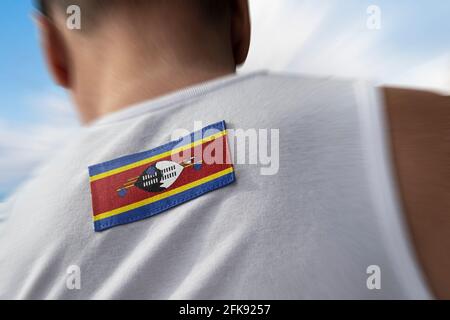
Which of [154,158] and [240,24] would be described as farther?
[240,24]

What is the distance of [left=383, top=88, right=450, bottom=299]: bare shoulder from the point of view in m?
0.55

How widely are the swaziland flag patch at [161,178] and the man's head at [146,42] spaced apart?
11 centimetres

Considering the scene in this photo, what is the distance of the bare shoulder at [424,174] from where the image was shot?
55 centimetres

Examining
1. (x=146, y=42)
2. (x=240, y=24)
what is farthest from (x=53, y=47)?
(x=240, y=24)

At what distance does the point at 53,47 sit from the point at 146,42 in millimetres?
242

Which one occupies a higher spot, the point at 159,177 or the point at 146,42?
the point at 146,42

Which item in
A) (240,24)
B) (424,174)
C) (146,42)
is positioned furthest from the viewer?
(240,24)

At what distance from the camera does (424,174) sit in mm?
560

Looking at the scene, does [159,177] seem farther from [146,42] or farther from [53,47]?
[53,47]

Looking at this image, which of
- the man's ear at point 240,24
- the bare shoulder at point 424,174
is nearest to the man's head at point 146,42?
the man's ear at point 240,24

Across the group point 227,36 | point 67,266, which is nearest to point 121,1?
point 227,36

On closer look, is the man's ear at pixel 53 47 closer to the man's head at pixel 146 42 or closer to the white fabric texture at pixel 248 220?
the man's head at pixel 146 42

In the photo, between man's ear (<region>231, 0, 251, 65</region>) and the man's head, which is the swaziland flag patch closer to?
the man's head

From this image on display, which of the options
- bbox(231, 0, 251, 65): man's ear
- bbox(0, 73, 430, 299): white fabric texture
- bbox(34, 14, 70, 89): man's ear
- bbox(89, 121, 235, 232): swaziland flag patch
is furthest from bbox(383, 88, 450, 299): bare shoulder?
bbox(34, 14, 70, 89): man's ear
